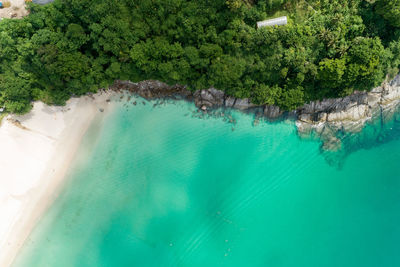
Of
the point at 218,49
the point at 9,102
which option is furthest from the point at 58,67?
the point at 218,49

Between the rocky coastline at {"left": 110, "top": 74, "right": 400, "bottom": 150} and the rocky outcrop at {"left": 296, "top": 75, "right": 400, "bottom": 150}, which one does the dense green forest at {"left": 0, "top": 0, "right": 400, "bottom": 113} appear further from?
the rocky outcrop at {"left": 296, "top": 75, "right": 400, "bottom": 150}

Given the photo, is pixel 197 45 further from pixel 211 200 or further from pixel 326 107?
pixel 211 200

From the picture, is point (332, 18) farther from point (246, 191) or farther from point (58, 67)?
point (58, 67)

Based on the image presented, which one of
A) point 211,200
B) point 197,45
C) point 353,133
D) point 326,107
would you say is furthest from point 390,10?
point 211,200

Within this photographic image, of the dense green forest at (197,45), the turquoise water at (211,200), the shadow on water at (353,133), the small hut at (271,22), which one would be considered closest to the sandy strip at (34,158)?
the turquoise water at (211,200)

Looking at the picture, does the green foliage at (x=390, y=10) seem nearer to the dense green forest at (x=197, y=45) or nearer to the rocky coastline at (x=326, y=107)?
the dense green forest at (x=197, y=45)
